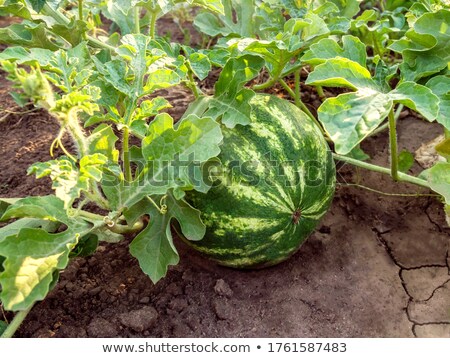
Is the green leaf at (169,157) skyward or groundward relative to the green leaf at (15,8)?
groundward

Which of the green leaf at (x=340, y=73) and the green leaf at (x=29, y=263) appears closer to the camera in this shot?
the green leaf at (x=29, y=263)

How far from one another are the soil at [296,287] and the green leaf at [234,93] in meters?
0.63

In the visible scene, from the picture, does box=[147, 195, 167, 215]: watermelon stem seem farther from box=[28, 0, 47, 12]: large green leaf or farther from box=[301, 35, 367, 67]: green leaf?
box=[28, 0, 47, 12]: large green leaf

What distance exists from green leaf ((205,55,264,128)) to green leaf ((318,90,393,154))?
335 mm

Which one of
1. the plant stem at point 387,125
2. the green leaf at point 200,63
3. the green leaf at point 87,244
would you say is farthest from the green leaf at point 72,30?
the plant stem at point 387,125

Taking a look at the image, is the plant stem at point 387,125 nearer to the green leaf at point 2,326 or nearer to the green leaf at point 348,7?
the green leaf at point 348,7

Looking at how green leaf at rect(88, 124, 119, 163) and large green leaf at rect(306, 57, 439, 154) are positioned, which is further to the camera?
green leaf at rect(88, 124, 119, 163)

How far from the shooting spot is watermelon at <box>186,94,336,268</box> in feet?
7.17

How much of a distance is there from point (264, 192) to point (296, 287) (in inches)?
19.3

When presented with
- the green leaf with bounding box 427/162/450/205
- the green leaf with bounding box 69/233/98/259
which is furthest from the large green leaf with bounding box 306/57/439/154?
the green leaf with bounding box 69/233/98/259

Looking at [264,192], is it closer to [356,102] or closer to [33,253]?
[356,102]

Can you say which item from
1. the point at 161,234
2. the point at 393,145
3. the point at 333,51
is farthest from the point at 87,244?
the point at 393,145

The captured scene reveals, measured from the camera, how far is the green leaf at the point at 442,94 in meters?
2.06

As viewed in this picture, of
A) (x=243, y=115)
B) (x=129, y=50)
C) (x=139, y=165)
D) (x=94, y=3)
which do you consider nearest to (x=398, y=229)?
(x=243, y=115)
